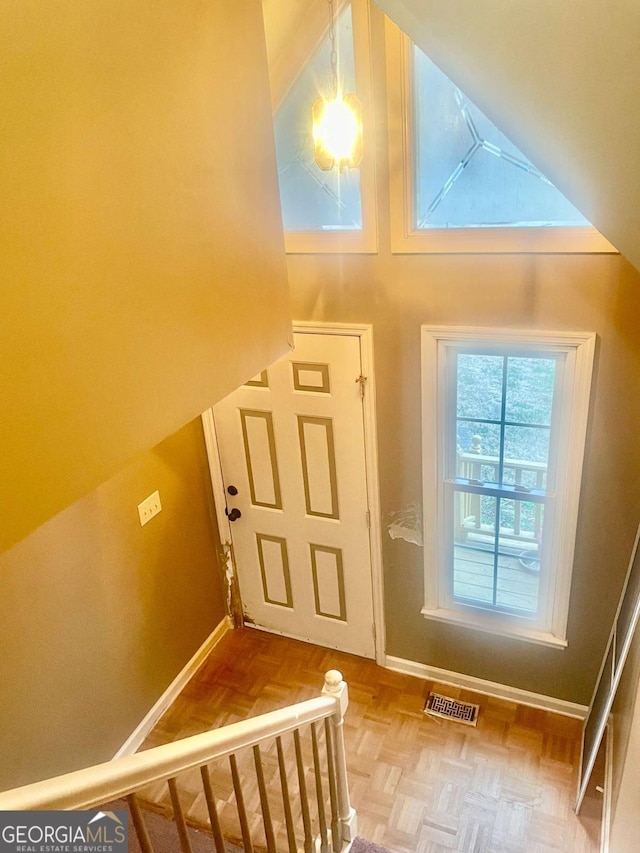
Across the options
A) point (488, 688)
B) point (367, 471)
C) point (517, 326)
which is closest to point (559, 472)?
point (517, 326)

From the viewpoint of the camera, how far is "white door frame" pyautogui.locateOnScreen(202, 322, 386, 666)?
8.82ft

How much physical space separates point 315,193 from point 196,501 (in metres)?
1.73

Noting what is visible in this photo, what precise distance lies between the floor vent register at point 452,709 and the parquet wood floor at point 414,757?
36 mm

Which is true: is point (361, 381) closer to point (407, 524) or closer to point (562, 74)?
point (407, 524)

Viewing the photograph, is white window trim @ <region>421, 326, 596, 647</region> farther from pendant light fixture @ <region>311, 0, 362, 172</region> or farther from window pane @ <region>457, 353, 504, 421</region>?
pendant light fixture @ <region>311, 0, 362, 172</region>

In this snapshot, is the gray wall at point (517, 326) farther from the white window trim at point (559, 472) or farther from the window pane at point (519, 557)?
the window pane at point (519, 557)

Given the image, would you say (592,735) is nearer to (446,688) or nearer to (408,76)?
(446,688)

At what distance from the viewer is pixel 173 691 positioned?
3.19m

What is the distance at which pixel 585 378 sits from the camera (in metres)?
2.29

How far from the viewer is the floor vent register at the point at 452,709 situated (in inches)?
118

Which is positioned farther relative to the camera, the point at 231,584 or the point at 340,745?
the point at 231,584

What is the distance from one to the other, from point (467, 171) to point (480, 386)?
34.5 inches

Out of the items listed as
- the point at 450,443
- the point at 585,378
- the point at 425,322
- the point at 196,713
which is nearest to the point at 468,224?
the point at 425,322

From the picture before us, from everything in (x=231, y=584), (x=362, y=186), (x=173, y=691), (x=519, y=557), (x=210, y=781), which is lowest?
(x=173, y=691)
